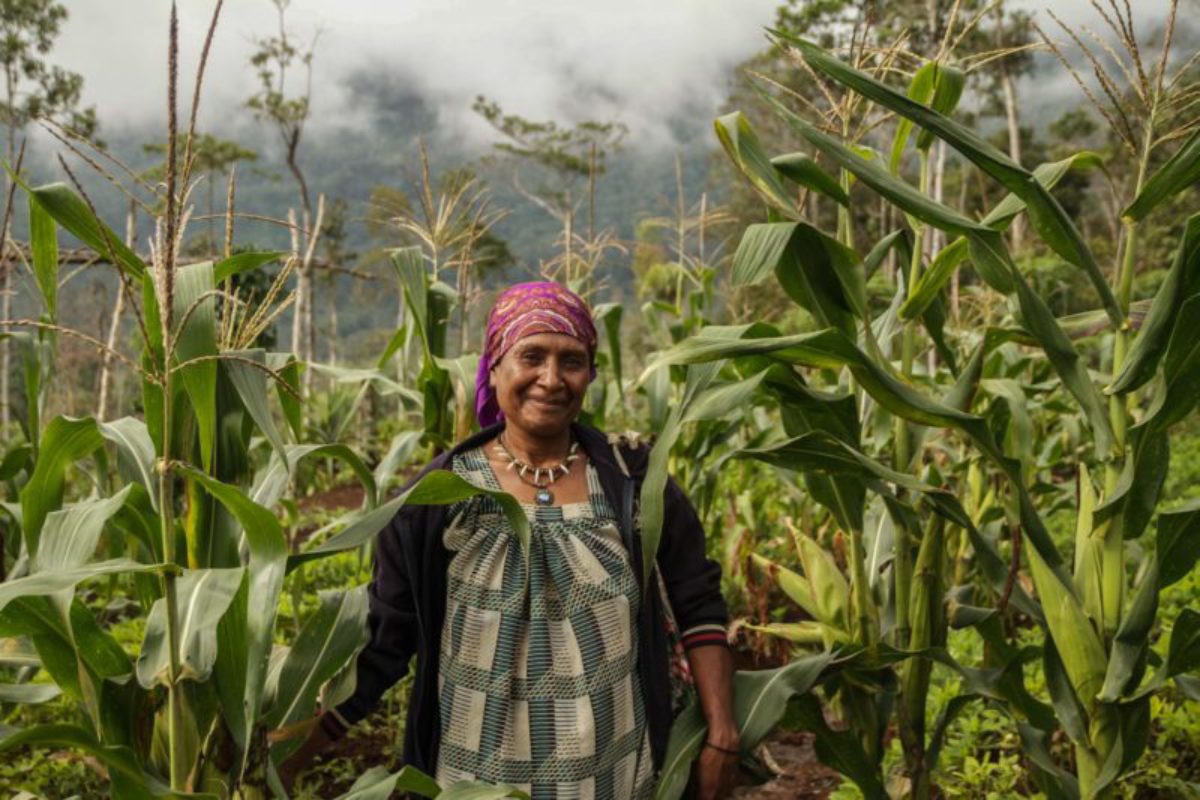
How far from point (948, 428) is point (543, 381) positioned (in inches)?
29.0

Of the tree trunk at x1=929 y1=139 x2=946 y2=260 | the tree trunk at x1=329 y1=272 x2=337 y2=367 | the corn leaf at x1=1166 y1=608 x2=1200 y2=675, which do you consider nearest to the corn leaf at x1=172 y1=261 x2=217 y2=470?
the corn leaf at x1=1166 y1=608 x2=1200 y2=675

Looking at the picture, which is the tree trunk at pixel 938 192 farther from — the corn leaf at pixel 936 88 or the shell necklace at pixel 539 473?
the shell necklace at pixel 539 473

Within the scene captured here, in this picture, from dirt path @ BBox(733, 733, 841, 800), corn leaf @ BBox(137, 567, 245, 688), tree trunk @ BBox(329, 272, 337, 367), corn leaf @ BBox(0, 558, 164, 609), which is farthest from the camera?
tree trunk @ BBox(329, 272, 337, 367)

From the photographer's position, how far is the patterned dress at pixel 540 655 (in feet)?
5.52

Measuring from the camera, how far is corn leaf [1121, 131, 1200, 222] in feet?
4.61

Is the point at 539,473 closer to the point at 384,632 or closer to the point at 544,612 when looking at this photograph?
the point at 544,612

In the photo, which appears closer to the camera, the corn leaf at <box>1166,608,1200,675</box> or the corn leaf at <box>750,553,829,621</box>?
the corn leaf at <box>1166,608,1200,675</box>

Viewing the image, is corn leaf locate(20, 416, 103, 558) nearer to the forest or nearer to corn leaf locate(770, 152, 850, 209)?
the forest

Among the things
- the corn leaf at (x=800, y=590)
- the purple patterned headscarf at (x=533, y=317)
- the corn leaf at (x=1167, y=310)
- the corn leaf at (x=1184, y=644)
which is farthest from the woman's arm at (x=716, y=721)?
the corn leaf at (x=1167, y=310)

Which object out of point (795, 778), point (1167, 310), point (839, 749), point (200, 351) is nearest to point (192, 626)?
point (200, 351)

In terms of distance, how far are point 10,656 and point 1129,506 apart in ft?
6.36

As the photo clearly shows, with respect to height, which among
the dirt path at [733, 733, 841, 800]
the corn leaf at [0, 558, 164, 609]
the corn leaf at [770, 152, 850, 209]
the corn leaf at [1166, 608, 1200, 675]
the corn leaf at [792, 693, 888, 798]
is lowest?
the dirt path at [733, 733, 841, 800]

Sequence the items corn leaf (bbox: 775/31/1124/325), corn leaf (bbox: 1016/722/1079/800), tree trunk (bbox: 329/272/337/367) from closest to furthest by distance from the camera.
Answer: corn leaf (bbox: 775/31/1124/325) → corn leaf (bbox: 1016/722/1079/800) → tree trunk (bbox: 329/272/337/367)

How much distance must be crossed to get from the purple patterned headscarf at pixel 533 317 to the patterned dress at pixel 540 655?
28cm
